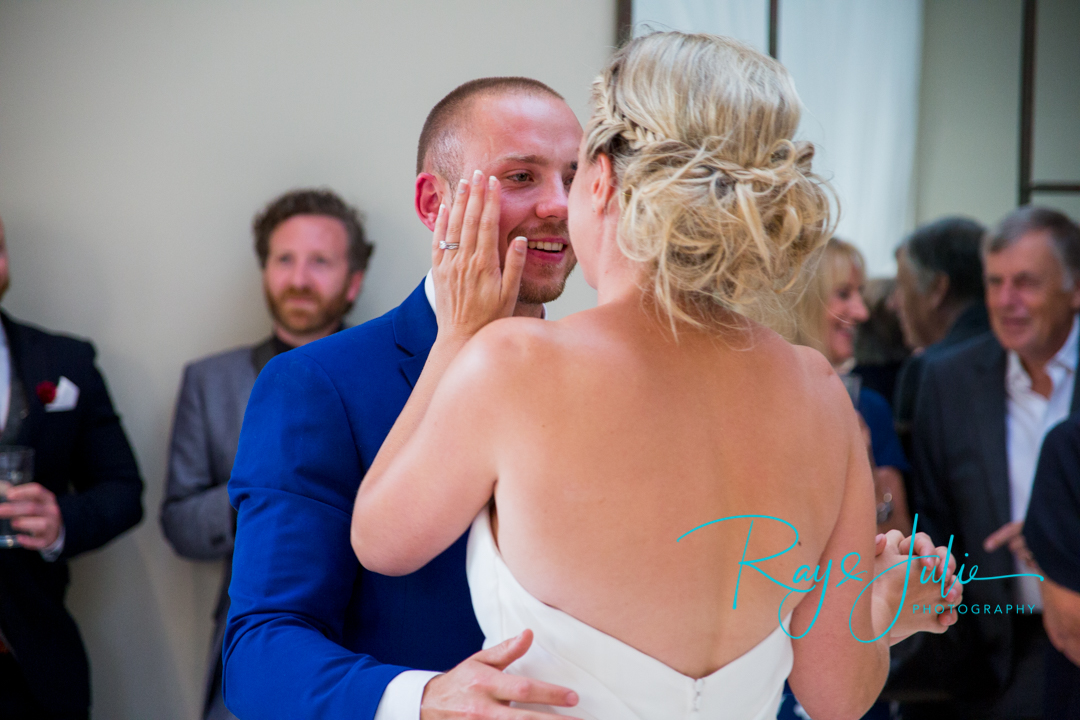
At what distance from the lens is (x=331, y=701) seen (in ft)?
3.44

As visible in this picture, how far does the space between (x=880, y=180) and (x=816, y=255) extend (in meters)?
2.68

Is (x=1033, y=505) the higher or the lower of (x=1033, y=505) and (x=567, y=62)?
the lower

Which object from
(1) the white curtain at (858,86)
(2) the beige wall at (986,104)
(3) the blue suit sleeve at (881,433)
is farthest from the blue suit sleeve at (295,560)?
(2) the beige wall at (986,104)

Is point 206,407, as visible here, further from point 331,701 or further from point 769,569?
point 769,569

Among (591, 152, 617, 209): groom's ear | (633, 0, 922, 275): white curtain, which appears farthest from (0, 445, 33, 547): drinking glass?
(633, 0, 922, 275): white curtain

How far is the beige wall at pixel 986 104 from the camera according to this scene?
361 cm

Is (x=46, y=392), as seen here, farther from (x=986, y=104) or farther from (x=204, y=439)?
(x=986, y=104)

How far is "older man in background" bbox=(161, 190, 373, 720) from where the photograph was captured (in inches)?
111

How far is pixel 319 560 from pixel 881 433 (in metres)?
2.36

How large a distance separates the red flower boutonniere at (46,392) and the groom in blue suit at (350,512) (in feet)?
5.23

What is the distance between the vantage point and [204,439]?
283cm

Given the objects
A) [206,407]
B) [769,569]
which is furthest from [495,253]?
[206,407]

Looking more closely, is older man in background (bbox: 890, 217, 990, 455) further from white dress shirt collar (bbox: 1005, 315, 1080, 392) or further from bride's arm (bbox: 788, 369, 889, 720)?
bride's arm (bbox: 788, 369, 889, 720)

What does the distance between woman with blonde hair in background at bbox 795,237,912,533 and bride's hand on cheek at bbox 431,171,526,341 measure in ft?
5.88
